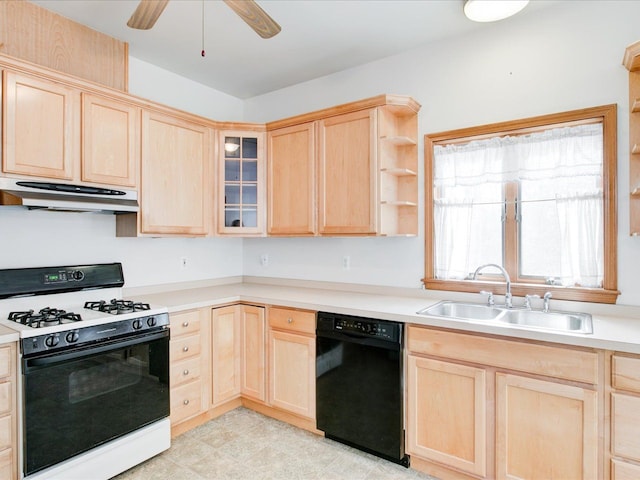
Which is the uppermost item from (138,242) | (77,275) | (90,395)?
(138,242)

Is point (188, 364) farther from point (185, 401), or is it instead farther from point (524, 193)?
point (524, 193)

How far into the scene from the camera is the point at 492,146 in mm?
2525

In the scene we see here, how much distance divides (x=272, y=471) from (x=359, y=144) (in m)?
2.18

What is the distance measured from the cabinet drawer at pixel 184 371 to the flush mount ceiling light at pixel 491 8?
9.30 feet

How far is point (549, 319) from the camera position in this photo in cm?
222

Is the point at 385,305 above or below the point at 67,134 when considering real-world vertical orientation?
below

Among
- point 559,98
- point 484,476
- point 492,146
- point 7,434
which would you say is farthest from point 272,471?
point 559,98

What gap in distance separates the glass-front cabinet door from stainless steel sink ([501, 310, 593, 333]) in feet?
6.58

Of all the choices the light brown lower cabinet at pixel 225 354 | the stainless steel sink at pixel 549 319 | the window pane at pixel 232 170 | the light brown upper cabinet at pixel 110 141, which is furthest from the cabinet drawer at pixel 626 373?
the light brown upper cabinet at pixel 110 141

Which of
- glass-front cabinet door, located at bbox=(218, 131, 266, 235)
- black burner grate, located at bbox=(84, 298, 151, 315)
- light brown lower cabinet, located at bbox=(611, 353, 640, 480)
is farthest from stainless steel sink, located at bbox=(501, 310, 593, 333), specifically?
black burner grate, located at bbox=(84, 298, 151, 315)

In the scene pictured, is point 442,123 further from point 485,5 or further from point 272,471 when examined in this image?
point 272,471

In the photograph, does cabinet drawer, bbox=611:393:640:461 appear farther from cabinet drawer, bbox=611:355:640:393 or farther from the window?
the window

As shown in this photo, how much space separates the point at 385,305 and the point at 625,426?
4.21 feet

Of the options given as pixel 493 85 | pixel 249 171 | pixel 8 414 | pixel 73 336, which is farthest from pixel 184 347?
pixel 493 85
